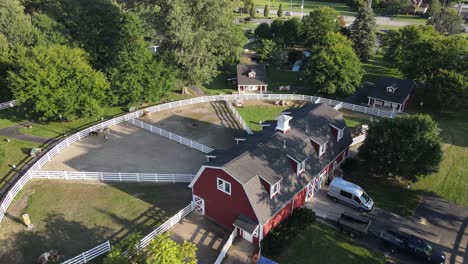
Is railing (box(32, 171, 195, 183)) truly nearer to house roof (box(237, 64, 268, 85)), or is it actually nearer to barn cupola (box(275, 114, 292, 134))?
barn cupola (box(275, 114, 292, 134))

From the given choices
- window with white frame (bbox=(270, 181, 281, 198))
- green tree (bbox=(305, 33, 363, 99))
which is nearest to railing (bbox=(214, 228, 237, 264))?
window with white frame (bbox=(270, 181, 281, 198))

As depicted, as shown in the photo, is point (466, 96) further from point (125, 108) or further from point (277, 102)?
point (125, 108)

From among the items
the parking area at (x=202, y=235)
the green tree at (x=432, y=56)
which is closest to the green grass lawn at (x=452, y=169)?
the green tree at (x=432, y=56)

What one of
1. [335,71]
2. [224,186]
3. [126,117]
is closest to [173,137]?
[126,117]

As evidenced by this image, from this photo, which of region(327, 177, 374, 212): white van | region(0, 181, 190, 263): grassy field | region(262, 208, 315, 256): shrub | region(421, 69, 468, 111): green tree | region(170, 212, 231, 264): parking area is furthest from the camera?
region(421, 69, 468, 111): green tree

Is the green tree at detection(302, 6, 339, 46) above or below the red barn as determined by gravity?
above

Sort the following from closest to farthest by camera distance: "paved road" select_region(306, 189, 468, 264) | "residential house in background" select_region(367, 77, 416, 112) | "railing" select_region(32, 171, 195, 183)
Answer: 1. "paved road" select_region(306, 189, 468, 264)
2. "railing" select_region(32, 171, 195, 183)
3. "residential house in background" select_region(367, 77, 416, 112)

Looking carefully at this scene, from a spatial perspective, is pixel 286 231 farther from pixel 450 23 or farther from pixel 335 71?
pixel 450 23
